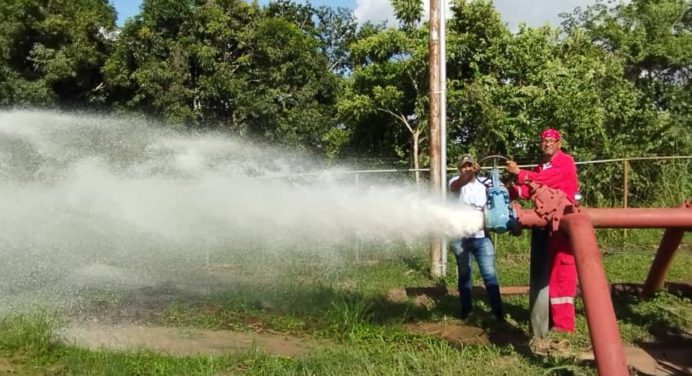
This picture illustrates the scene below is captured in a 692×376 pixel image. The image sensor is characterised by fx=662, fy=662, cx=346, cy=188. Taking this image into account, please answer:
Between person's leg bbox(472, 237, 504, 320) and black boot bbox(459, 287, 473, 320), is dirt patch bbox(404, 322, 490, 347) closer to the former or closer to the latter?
black boot bbox(459, 287, 473, 320)

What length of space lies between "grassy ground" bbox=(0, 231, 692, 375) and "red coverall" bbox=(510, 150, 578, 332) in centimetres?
21

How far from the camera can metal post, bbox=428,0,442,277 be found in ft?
29.9

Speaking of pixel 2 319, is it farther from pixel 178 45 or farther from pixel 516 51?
pixel 178 45

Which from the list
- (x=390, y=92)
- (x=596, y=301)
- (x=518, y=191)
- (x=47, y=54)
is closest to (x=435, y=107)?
(x=518, y=191)

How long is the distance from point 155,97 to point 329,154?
517 cm

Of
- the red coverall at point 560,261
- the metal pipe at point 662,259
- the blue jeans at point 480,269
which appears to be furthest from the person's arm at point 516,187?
the metal pipe at point 662,259

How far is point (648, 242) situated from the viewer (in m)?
11.9

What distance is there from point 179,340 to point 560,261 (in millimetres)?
3545

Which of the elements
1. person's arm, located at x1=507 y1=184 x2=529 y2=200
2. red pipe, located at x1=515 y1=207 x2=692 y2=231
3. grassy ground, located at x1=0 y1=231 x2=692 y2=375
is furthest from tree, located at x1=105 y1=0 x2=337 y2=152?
red pipe, located at x1=515 y1=207 x2=692 y2=231

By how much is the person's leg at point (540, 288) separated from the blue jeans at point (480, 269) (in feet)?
2.88

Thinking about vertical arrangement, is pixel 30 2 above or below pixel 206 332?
above

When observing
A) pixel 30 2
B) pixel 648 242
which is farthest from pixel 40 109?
pixel 648 242

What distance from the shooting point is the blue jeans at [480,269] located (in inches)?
262

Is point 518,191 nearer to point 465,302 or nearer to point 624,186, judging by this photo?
point 465,302
